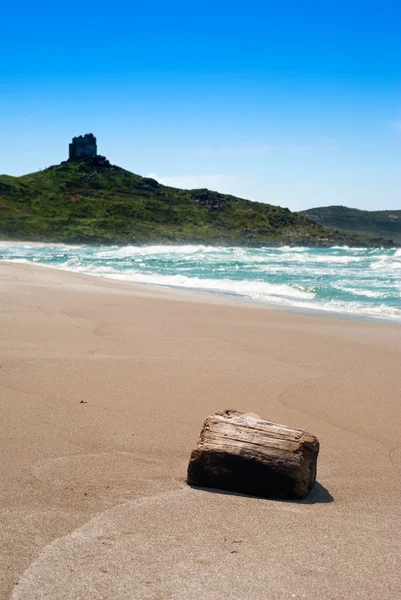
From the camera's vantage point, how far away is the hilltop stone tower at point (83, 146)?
116 m

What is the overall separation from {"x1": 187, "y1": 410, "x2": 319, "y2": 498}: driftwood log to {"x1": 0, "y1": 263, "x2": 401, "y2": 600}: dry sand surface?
0.11 meters

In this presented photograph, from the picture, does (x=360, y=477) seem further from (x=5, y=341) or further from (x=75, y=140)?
(x=75, y=140)

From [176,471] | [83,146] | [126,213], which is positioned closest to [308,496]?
[176,471]

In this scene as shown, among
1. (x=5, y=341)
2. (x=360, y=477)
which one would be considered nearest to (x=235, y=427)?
(x=360, y=477)

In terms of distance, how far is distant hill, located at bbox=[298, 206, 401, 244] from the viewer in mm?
129250

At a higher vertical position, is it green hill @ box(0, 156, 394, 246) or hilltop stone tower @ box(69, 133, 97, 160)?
hilltop stone tower @ box(69, 133, 97, 160)

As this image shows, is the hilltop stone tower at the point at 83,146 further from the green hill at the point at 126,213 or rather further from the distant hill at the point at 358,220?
the distant hill at the point at 358,220

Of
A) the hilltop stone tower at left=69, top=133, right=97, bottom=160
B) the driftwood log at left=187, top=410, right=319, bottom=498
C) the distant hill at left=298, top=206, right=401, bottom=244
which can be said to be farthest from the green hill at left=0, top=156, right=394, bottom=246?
the driftwood log at left=187, top=410, right=319, bottom=498

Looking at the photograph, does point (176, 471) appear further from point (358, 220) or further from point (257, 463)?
point (358, 220)

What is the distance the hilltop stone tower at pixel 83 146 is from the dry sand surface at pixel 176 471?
113 metres

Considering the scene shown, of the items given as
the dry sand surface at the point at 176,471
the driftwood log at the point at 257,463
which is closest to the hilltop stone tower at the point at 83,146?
the dry sand surface at the point at 176,471

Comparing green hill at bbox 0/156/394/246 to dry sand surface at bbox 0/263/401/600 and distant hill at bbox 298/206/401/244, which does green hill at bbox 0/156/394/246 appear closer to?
distant hill at bbox 298/206/401/244

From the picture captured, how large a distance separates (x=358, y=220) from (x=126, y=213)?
70675 millimetres

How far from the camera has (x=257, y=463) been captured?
3.60 m
